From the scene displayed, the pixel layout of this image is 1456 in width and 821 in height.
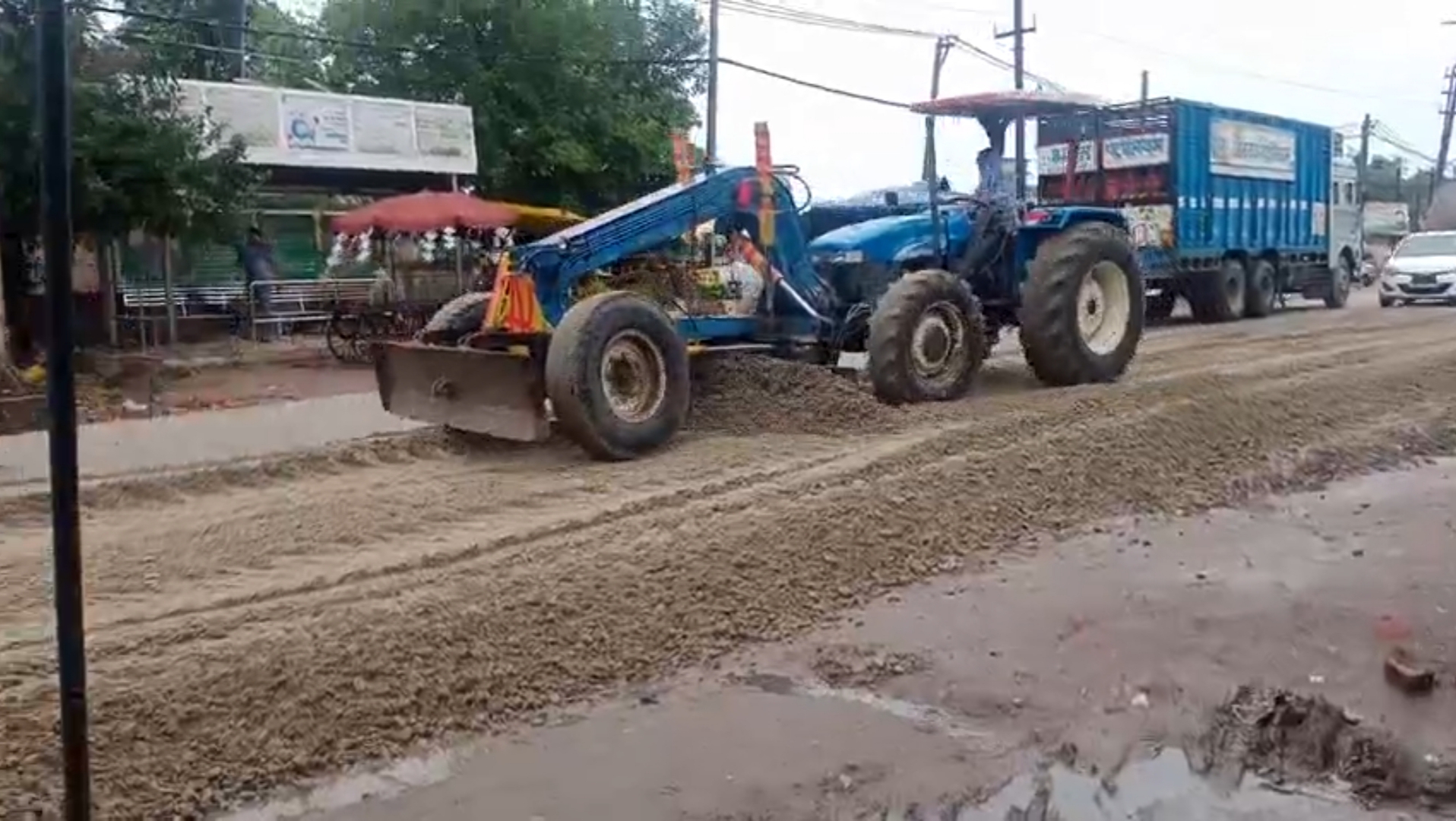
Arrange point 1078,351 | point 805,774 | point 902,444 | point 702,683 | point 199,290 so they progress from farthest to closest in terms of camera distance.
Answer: point 199,290, point 1078,351, point 902,444, point 702,683, point 805,774

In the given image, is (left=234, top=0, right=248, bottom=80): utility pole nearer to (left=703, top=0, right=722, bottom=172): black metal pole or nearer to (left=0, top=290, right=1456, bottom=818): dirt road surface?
(left=703, top=0, right=722, bottom=172): black metal pole

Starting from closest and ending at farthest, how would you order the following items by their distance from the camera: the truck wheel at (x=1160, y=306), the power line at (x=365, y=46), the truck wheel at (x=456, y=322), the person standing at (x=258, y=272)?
the truck wheel at (x=456, y=322)
the truck wheel at (x=1160, y=306)
the person standing at (x=258, y=272)
the power line at (x=365, y=46)

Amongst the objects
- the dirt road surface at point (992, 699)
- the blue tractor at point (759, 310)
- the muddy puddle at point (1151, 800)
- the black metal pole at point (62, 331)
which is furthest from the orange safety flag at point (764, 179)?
the black metal pole at point (62, 331)

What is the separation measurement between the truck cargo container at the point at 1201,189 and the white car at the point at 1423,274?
59.5 inches

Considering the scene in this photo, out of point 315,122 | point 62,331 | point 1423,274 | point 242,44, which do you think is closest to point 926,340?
point 62,331

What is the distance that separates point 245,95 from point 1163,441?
16879 millimetres

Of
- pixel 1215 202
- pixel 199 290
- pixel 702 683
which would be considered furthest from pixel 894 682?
pixel 199 290

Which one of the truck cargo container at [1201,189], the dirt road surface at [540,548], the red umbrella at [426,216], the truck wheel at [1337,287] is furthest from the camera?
the truck wheel at [1337,287]

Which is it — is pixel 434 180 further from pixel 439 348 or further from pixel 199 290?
pixel 439 348

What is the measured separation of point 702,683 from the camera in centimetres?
573

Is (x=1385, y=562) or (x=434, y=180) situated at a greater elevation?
(x=434, y=180)

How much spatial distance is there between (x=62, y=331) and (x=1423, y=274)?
26574mm

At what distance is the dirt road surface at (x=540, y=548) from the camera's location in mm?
5086

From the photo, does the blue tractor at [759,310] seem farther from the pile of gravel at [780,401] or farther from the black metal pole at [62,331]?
the black metal pole at [62,331]
